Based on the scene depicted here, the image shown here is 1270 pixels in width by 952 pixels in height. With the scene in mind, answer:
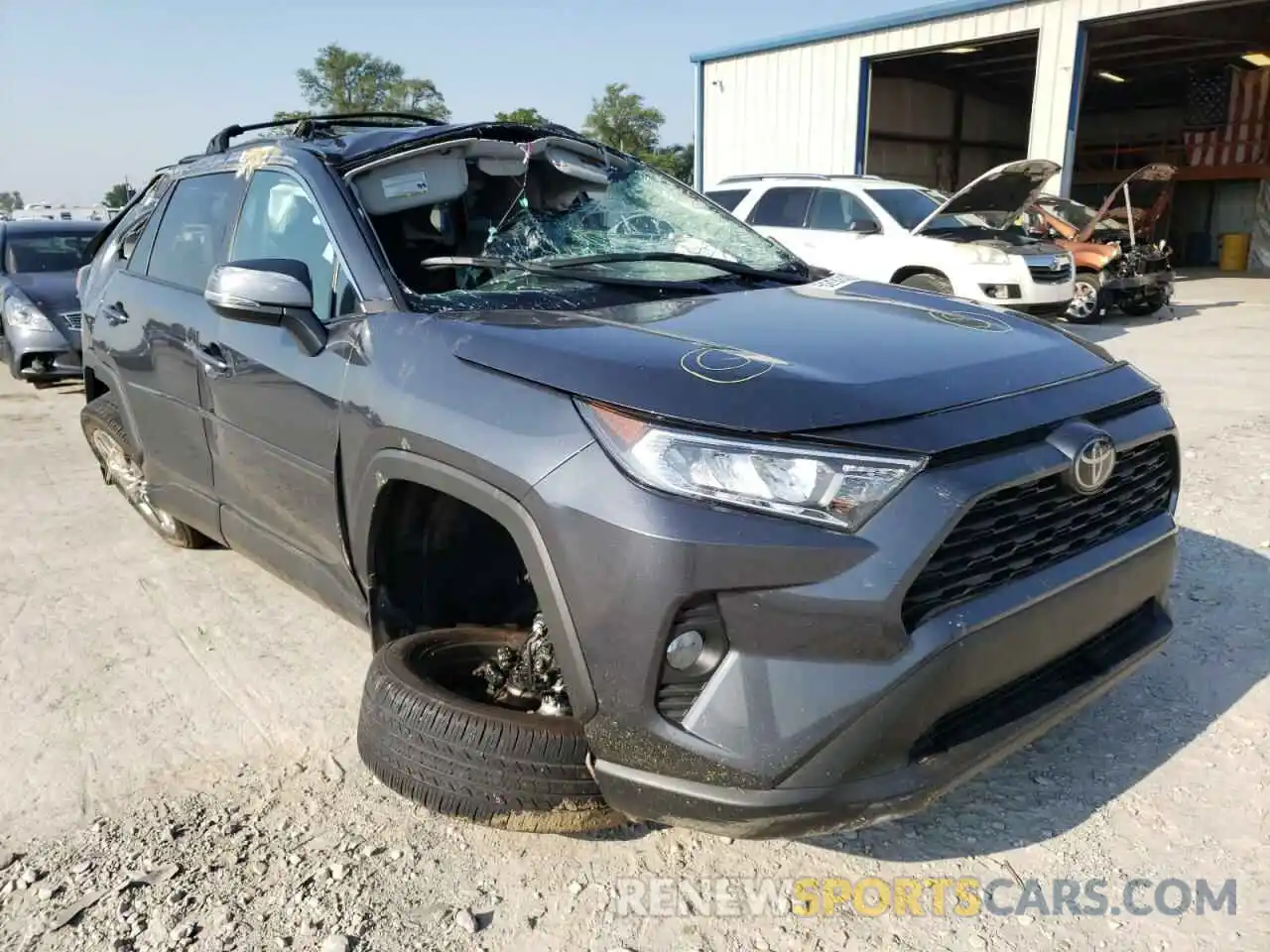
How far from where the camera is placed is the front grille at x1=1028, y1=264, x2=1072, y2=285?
10.2 m

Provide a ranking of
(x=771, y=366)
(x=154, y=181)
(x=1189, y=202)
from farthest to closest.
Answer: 1. (x=1189, y=202)
2. (x=154, y=181)
3. (x=771, y=366)

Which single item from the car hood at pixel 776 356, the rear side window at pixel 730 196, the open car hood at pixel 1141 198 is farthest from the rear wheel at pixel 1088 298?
the car hood at pixel 776 356

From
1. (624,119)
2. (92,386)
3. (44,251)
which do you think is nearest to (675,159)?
(624,119)

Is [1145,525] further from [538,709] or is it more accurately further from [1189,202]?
[1189,202]

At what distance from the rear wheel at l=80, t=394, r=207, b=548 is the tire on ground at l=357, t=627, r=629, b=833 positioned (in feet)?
7.74

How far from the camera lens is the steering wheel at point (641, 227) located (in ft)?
10.7

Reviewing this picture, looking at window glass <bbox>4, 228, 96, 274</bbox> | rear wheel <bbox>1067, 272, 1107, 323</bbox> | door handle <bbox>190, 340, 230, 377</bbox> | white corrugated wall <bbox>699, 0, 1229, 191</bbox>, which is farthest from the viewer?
white corrugated wall <bbox>699, 0, 1229, 191</bbox>

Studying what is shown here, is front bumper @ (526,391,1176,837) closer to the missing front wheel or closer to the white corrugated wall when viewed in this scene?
the missing front wheel

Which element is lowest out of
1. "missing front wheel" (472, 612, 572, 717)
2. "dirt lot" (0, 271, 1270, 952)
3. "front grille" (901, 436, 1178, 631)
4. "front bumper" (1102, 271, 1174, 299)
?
"dirt lot" (0, 271, 1270, 952)

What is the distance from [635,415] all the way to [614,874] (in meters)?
1.14

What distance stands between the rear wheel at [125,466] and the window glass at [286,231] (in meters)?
1.36

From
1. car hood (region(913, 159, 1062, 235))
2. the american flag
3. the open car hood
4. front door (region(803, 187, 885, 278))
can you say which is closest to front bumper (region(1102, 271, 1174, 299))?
the open car hood

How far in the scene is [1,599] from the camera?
13.0 ft

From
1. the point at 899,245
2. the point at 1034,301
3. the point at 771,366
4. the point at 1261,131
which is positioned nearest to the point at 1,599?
the point at 771,366
